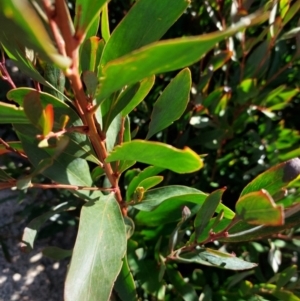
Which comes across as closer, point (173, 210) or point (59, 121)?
point (59, 121)

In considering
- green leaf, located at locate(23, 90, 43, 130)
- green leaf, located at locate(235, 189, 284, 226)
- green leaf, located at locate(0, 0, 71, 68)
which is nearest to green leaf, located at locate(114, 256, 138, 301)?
green leaf, located at locate(235, 189, 284, 226)

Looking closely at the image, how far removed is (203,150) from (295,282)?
0.40 m

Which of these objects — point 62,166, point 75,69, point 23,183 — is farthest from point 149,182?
point 75,69

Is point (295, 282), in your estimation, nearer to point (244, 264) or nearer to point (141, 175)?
point (244, 264)

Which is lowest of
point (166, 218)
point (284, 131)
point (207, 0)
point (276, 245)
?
point (276, 245)

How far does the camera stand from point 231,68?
144cm

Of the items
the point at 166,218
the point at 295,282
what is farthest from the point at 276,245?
the point at 166,218

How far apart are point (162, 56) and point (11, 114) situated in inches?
10.1

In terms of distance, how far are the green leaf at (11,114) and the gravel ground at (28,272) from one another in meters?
0.64

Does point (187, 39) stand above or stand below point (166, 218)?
above

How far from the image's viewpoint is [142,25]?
738mm

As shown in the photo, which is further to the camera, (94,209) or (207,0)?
(207,0)

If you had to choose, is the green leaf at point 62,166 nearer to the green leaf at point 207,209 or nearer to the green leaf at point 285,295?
the green leaf at point 207,209

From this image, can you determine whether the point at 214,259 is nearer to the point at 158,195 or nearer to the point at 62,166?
the point at 158,195
